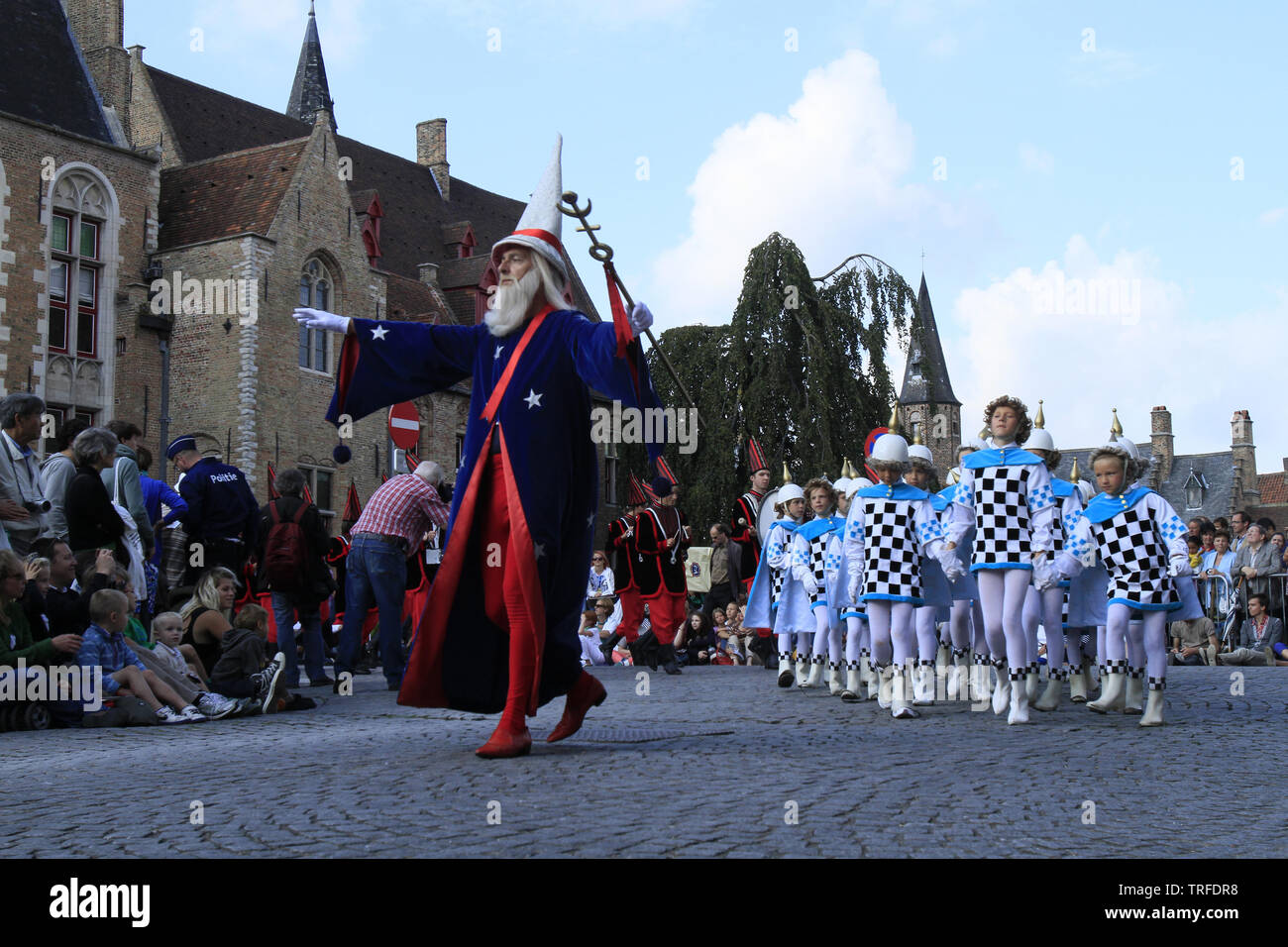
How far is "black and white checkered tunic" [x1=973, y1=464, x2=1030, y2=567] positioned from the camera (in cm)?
878

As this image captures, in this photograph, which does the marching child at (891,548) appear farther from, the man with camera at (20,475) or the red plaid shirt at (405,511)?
the man with camera at (20,475)

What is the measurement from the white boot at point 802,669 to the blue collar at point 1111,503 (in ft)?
12.3

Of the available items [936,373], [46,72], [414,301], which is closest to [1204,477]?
[936,373]

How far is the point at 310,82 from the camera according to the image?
205ft

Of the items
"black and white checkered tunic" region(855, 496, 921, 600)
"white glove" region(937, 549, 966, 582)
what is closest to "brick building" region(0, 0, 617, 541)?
"black and white checkered tunic" region(855, 496, 921, 600)

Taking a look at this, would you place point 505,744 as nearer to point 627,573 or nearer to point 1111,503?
point 1111,503

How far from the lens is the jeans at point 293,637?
1274cm

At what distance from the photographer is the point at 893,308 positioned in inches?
1411

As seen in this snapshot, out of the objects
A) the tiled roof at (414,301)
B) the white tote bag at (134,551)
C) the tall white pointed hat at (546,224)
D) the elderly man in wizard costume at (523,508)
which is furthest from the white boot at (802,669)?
the tiled roof at (414,301)

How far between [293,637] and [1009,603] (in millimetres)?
6990

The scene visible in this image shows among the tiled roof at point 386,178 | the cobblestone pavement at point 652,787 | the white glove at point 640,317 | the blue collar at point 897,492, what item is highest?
the tiled roof at point 386,178

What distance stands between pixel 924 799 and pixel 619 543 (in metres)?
11.6
